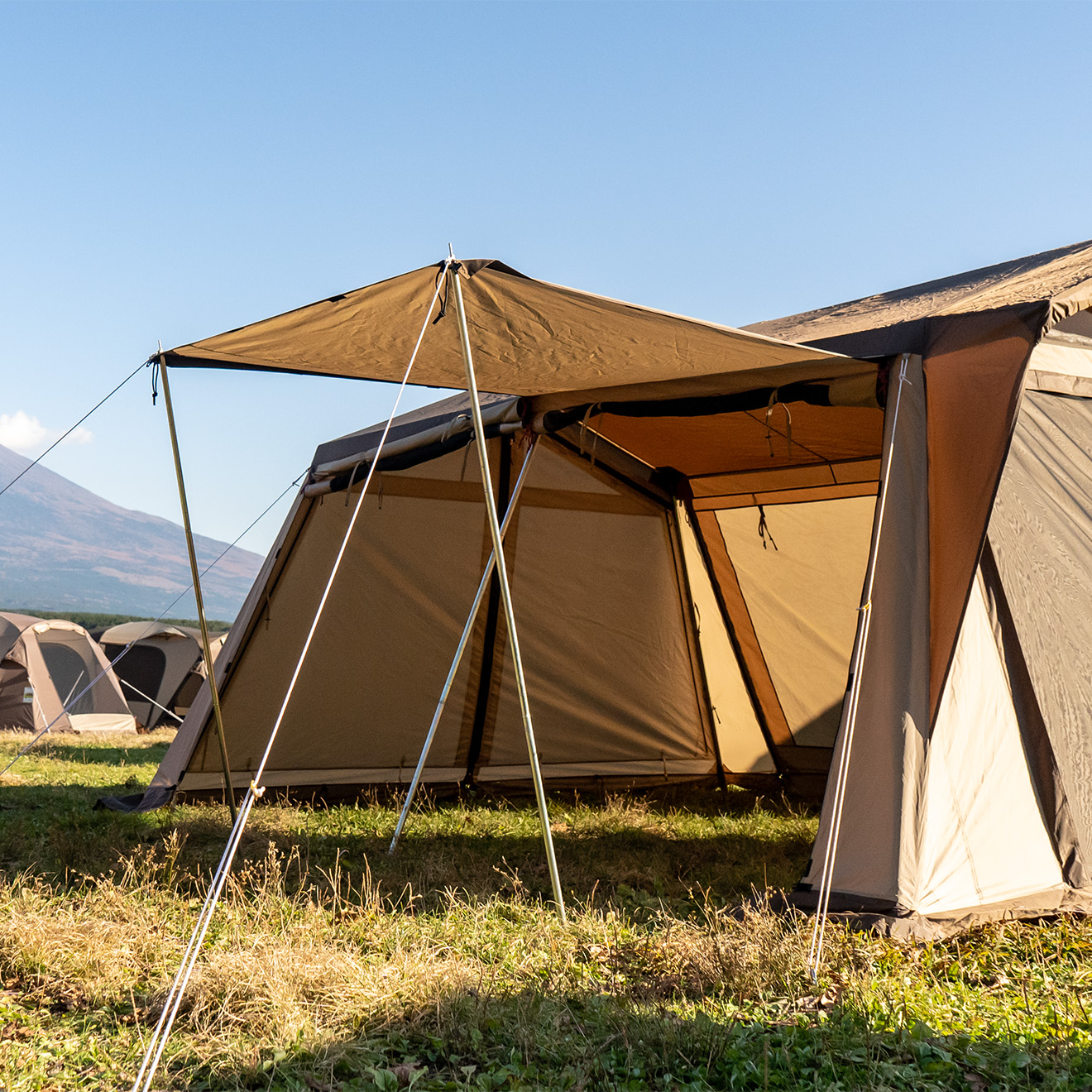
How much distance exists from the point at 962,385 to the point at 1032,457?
1.51ft

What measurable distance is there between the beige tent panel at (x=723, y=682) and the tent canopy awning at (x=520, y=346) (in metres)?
2.14

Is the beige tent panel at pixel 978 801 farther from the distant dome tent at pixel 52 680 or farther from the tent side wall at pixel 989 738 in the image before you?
the distant dome tent at pixel 52 680

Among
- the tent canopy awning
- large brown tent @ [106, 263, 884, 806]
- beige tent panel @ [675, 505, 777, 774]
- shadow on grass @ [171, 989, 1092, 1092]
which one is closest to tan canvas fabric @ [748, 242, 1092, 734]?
the tent canopy awning

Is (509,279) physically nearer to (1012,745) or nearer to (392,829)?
(1012,745)

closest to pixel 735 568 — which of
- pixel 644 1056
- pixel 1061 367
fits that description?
pixel 1061 367

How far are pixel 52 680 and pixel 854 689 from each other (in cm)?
1032

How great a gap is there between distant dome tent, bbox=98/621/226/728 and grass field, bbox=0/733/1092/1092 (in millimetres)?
8543

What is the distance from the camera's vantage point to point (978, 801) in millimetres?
3422

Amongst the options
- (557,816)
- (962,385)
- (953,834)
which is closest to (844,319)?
(962,385)

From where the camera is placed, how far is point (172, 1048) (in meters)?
2.40

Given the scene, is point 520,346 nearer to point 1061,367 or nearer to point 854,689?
point 854,689

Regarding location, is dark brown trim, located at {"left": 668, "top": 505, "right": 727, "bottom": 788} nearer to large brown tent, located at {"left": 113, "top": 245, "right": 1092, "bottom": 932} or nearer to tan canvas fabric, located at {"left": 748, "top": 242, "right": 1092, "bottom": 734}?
large brown tent, located at {"left": 113, "top": 245, "right": 1092, "bottom": 932}

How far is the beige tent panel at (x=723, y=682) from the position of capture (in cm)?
651

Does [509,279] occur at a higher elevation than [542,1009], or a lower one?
higher
